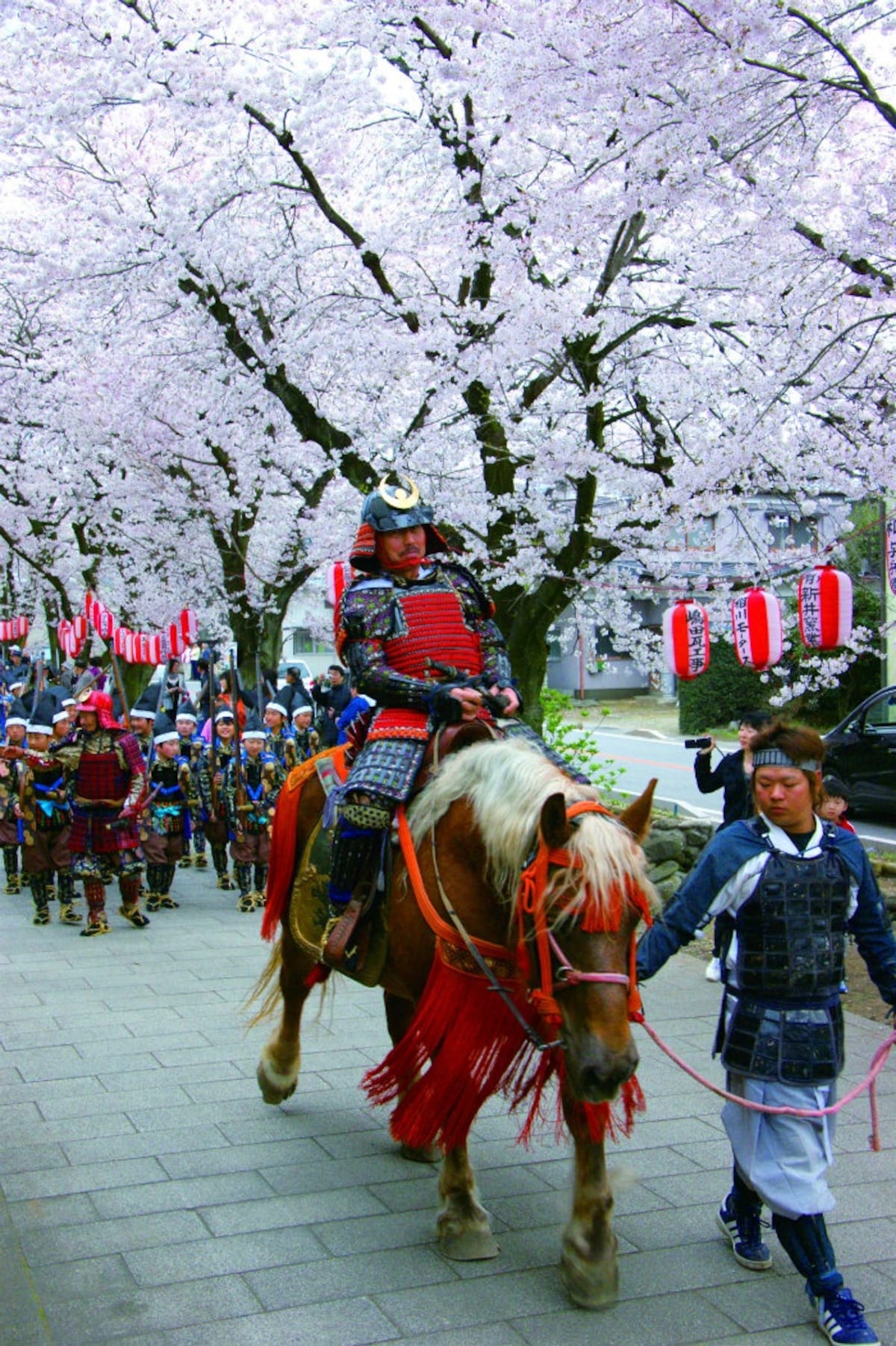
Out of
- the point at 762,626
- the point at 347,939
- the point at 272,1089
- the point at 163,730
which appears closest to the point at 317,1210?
the point at 347,939

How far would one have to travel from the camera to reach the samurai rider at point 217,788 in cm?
1151

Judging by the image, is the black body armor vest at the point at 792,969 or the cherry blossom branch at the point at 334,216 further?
the cherry blossom branch at the point at 334,216

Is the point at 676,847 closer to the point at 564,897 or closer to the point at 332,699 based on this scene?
the point at 332,699

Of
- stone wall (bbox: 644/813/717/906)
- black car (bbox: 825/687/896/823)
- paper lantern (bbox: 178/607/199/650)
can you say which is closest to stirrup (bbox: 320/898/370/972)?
stone wall (bbox: 644/813/717/906)

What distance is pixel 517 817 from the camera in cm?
379

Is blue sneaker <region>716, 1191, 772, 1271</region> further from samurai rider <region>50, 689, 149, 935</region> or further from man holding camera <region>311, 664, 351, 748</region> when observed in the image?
man holding camera <region>311, 664, 351, 748</region>

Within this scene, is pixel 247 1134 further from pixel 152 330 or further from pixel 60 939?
pixel 152 330

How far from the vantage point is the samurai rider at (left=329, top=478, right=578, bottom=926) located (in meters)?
4.46

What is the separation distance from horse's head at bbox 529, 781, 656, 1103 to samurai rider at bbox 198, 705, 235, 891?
824cm

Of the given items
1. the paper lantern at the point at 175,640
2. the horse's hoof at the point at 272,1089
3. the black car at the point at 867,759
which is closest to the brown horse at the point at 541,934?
the horse's hoof at the point at 272,1089

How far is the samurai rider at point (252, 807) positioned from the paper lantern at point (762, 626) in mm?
4276

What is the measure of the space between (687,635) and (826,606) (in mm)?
1952

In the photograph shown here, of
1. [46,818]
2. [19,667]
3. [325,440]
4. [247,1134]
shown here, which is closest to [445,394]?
[325,440]

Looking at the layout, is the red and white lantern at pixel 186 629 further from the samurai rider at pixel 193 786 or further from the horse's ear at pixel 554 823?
the horse's ear at pixel 554 823
